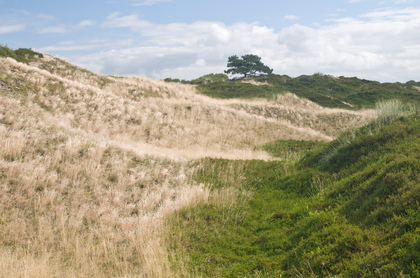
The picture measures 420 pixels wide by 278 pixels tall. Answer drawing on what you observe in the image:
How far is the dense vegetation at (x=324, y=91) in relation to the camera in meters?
43.9

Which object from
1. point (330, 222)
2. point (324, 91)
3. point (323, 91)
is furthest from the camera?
point (324, 91)

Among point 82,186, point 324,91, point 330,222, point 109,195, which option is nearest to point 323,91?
point 324,91

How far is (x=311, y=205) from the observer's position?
813 cm

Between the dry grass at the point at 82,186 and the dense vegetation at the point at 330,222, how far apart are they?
0.98m

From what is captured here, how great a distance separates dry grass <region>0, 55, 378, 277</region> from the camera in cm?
627

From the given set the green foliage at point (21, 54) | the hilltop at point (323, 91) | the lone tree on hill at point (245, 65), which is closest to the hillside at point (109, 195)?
the green foliage at point (21, 54)

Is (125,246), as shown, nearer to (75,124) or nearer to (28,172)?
(28,172)

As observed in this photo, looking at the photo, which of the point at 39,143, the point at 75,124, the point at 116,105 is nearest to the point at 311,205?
the point at 39,143

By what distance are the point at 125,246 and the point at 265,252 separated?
3051mm

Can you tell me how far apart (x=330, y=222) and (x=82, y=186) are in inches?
280

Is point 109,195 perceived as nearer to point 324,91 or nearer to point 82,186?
point 82,186

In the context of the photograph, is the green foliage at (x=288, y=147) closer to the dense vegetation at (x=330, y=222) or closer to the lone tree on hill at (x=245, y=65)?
the dense vegetation at (x=330, y=222)

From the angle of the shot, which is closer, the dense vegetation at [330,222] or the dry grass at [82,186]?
the dense vegetation at [330,222]

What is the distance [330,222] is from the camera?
20.9 feet
